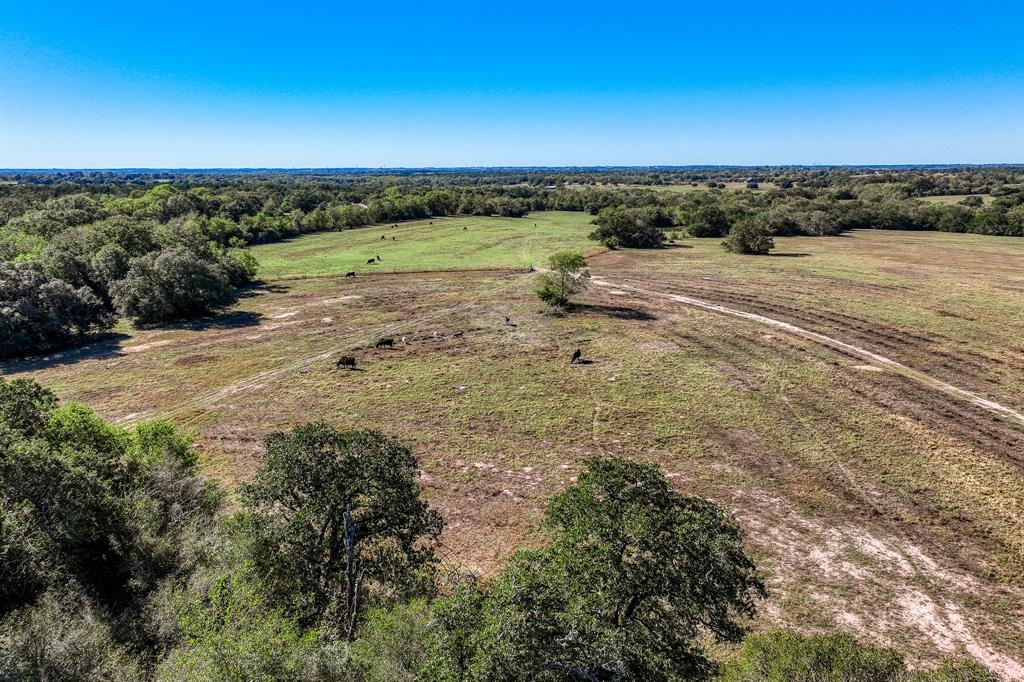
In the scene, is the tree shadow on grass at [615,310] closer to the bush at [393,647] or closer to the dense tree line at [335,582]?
the dense tree line at [335,582]

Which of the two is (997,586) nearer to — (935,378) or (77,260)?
(935,378)

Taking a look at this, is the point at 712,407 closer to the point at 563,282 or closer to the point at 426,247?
the point at 563,282

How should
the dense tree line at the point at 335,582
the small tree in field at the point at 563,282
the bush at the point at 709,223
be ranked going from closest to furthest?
the dense tree line at the point at 335,582 → the small tree in field at the point at 563,282 → the bush at the point at 709,223

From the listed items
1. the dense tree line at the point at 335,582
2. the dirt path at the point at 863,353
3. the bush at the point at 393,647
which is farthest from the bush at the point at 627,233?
the bush at the point at 393,647

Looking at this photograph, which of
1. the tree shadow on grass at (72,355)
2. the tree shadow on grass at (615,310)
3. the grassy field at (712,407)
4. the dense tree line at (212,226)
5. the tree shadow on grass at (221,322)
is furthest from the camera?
the tree shadow on grass at (615,310)

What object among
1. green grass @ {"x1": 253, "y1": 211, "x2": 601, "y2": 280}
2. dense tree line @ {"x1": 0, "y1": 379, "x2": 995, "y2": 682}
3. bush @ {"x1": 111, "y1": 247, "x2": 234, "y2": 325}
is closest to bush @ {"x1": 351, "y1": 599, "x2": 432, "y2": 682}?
dense tree line @ {"x1": 0, "y1": 379, "x2": 995, "y2": 682}

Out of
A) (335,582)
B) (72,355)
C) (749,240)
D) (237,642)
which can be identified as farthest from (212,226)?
(749,240)

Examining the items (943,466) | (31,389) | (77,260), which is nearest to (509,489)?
(31,389)
